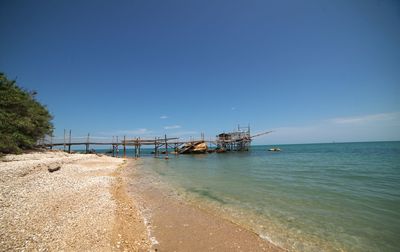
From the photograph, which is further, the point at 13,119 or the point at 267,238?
the point at 13,119

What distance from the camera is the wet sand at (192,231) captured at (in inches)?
183

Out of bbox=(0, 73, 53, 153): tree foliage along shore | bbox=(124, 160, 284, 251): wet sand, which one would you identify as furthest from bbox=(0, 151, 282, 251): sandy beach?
bbox=(0, 73, 53, 153): tree foliage along shore

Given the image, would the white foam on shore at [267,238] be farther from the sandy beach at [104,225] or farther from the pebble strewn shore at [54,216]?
the pebble strewn shore at [54,216]

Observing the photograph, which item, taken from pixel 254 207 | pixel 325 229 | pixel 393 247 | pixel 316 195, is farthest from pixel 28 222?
pixel 316 195

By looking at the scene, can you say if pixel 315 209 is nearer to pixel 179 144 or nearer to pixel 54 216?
pixel 54 216

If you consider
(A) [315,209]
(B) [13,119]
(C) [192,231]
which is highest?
(B) [13,119]

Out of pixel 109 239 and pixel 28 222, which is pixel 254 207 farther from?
pixel 28 222

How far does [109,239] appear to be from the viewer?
435cm

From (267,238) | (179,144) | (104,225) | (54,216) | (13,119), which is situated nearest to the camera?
(104,225)

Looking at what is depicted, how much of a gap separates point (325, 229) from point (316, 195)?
3777 millimetres

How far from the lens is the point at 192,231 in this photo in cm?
544

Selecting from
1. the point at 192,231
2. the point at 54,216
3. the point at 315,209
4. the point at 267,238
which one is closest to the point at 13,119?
the point at 54,216

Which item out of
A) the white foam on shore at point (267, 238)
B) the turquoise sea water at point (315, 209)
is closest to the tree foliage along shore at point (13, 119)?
the turquoise sea water at point (315, 209)

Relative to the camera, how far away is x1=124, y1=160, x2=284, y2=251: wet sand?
183 inches
